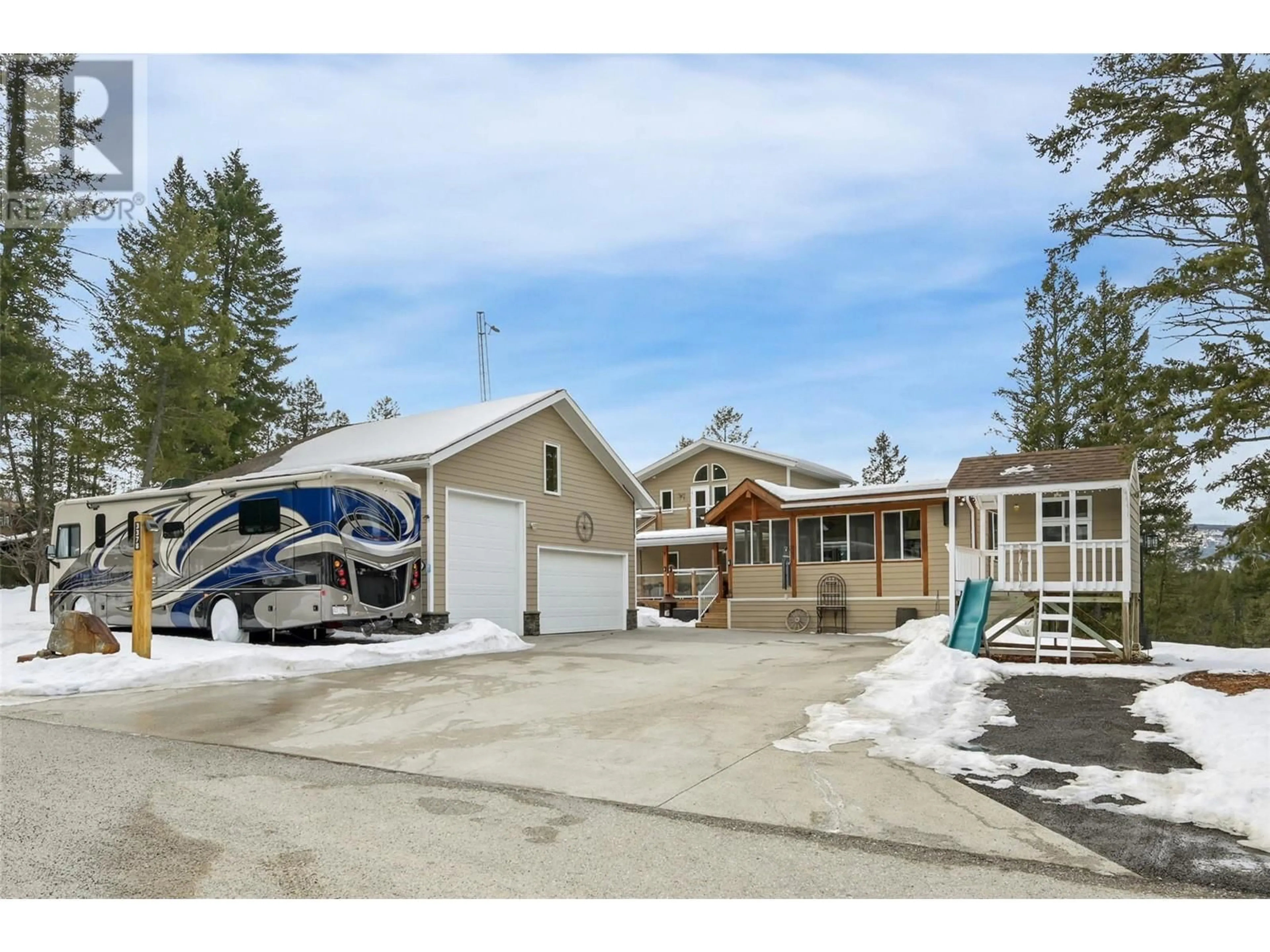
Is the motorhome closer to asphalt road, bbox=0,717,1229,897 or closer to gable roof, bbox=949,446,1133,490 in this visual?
asphalt road, bbox=0,717,1229,897

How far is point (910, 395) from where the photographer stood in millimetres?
24375

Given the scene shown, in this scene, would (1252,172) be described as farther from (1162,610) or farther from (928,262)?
(1162,610)

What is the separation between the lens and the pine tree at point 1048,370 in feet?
86.1

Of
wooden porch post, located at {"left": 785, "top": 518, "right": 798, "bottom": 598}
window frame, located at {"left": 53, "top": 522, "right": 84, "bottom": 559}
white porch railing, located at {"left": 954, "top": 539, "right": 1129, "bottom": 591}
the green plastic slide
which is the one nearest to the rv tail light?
window frame, located at {"left": 53, "top": 522, "right": 84, "bottom": 559}

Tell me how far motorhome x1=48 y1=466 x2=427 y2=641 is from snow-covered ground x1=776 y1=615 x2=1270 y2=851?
6.90 metres

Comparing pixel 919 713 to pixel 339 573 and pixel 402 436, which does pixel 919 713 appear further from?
pixel 402 436

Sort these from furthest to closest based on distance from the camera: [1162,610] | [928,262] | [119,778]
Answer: [1162,610] < [928,262] < [119,778]

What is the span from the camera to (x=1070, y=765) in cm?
545

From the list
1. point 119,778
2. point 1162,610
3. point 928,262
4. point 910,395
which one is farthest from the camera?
point 1162,610

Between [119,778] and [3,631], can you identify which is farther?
[3,631]

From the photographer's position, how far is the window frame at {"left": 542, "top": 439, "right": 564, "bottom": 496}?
58.3ft
